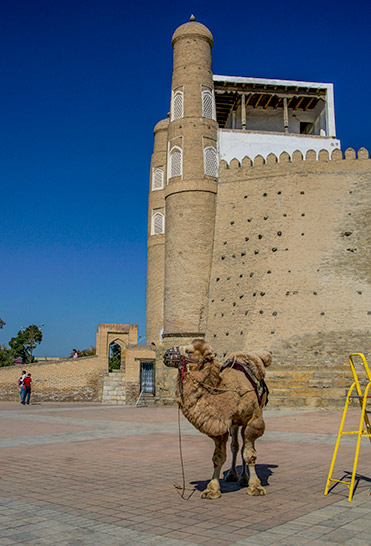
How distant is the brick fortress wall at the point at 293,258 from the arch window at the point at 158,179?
5.97 m

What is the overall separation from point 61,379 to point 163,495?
797 inches

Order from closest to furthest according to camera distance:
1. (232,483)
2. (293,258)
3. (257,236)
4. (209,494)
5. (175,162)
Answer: (209,494), (232,483), (293,258), (257,236), (175,162)

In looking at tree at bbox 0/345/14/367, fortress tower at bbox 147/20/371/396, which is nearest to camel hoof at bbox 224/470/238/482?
fortress tower at bbox 147/20/371/396

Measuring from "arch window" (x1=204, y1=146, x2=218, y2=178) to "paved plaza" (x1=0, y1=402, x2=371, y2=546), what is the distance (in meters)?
15.8

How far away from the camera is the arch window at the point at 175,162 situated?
2308 cm

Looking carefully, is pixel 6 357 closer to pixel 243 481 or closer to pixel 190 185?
pixel 190 185

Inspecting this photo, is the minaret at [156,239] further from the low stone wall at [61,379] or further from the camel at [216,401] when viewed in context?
the camel at [216,401]

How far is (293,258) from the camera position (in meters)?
20.7

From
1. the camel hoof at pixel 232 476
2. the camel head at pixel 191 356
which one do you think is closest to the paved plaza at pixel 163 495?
the camel hoof at pixel 232 476

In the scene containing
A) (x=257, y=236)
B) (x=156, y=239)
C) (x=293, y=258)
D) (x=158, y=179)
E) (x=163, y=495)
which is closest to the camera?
(x=163, y=495)

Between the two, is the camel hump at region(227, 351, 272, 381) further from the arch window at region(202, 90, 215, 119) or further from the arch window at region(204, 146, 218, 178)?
the arch window at region(202, 90, 215, 119)

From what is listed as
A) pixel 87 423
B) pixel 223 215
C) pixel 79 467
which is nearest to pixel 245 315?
pixel 223 215

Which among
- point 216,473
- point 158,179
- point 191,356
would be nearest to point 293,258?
point 158,179

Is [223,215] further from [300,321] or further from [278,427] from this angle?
[278,427]
